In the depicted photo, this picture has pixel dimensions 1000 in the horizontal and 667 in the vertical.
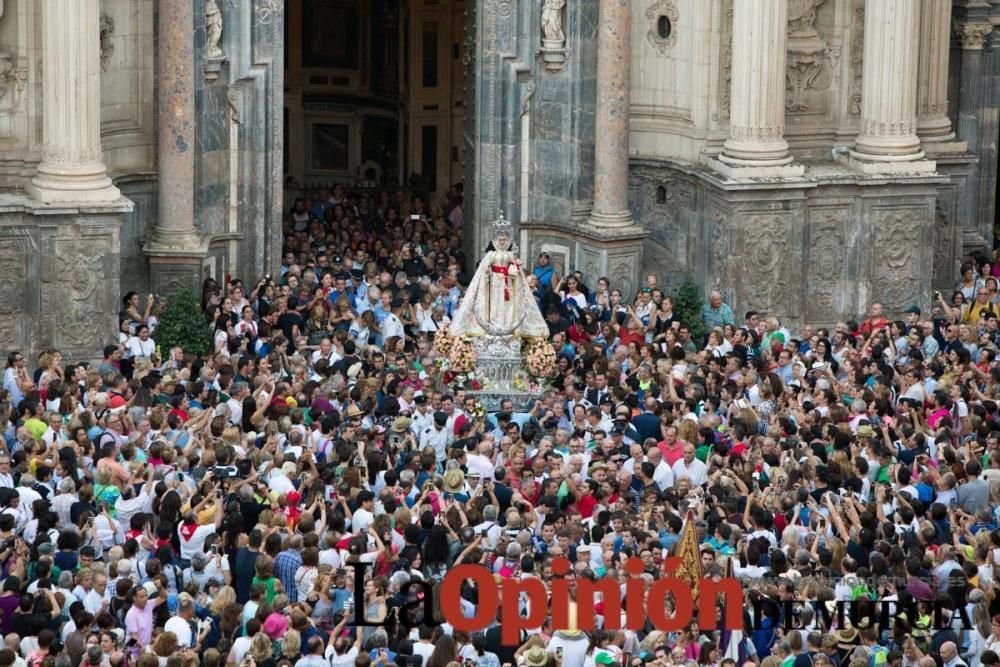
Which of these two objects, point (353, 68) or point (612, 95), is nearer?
point (612, 95)

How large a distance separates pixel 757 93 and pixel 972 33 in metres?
6.52

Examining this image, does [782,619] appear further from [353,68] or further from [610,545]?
[353,68]

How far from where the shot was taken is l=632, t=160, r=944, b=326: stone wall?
131 ft

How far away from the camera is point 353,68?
5203 centimetres

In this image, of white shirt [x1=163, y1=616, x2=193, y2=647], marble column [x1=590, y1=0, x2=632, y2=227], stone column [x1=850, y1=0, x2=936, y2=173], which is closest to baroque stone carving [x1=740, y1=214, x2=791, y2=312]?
stone column [x1=850, y1=0, x2=936, y2=173]

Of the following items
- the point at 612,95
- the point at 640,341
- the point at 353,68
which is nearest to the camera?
the point at 640,341

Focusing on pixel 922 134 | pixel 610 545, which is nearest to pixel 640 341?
pixel 922 134

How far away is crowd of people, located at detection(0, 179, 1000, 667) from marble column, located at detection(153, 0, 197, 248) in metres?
1.56

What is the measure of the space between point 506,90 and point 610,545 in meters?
15.3

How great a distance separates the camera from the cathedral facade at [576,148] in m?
37.3

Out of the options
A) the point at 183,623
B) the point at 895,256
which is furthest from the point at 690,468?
the point at 895,256

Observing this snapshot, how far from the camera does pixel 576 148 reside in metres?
41.8

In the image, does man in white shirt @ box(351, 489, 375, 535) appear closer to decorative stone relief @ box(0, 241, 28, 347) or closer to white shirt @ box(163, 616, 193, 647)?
white shirt @ box(163, 616, 193, 647)

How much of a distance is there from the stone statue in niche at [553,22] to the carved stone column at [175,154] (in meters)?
5.65
